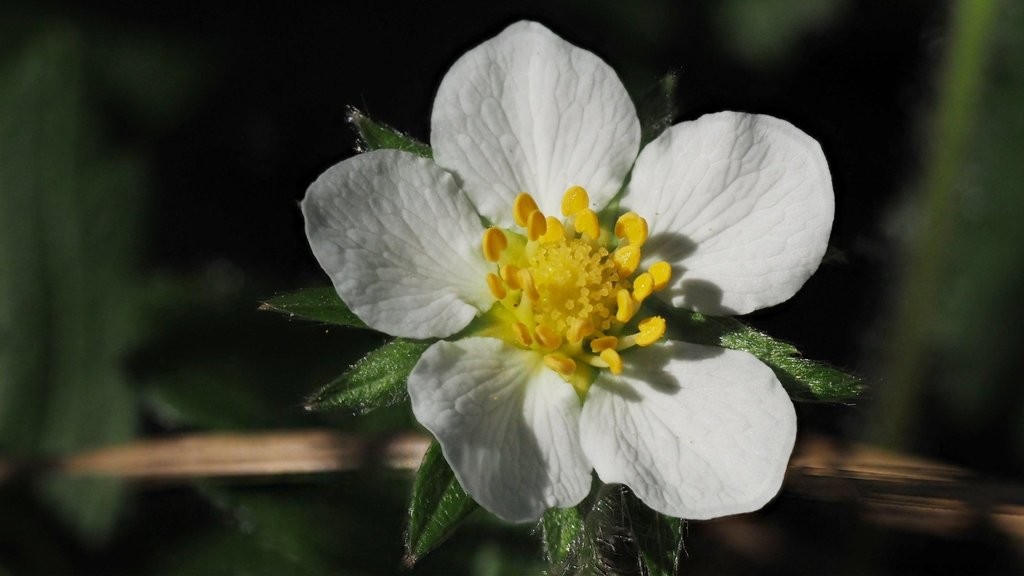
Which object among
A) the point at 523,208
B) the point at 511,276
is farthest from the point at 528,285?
the point at 523,208

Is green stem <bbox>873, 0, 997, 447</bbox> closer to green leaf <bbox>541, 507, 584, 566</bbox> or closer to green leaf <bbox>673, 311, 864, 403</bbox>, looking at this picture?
green leaf <bbox>673, 311, 864, 403</bbox>

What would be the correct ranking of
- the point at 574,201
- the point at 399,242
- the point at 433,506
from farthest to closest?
the point at 574,201
the point at 399,242
the point at 433,506

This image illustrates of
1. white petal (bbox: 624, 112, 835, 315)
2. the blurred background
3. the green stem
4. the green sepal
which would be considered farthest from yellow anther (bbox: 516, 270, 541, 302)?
the green stem

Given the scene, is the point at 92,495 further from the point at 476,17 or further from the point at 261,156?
the point at 476,17

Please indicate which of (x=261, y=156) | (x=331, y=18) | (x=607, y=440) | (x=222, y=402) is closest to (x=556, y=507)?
(x=607, y=440)

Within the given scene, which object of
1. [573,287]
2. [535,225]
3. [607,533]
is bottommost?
[607,533]

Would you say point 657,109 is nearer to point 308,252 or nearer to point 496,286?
point 496,286
